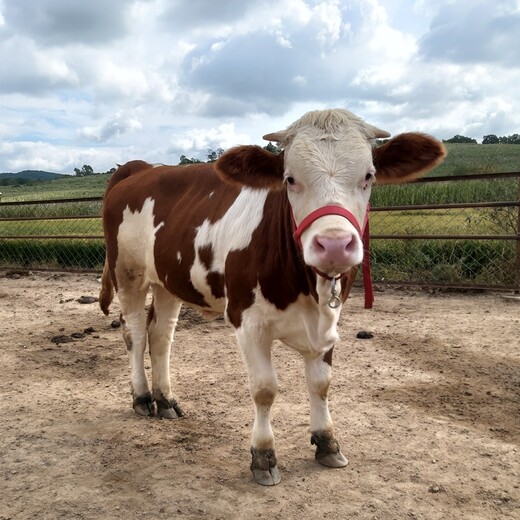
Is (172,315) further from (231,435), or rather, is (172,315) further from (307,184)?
(307,184)

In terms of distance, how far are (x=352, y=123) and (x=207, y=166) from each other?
1549 millimetres

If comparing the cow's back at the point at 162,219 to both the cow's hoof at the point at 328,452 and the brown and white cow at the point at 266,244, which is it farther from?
the cow's hoof at the point at 328,452

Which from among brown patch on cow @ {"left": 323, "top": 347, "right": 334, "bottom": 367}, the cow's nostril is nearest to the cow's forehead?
the cow's nostril

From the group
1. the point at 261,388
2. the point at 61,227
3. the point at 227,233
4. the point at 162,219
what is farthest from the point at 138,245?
the point at 61,227

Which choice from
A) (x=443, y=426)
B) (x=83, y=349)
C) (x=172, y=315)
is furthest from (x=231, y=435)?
(x=83, y=349)

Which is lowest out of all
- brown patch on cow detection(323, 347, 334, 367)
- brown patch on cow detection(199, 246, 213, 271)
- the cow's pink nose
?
brown patch on cow detection(323, 347, 334, 367)

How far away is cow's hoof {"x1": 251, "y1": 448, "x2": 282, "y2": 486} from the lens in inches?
118

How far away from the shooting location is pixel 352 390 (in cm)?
430

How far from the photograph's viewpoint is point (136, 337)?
429cm

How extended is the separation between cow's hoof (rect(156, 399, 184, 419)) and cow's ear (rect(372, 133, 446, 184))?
2273mm

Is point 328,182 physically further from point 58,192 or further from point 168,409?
point 58,192

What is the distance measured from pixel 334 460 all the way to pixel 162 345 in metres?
1.66

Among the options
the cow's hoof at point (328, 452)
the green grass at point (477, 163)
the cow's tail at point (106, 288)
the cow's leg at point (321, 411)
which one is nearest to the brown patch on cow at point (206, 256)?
the cow's leg at point (321, 411)

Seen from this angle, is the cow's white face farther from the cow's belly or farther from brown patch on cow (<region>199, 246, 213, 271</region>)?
brown patch on cow (<region>199, 246, 213, 271</region>)
